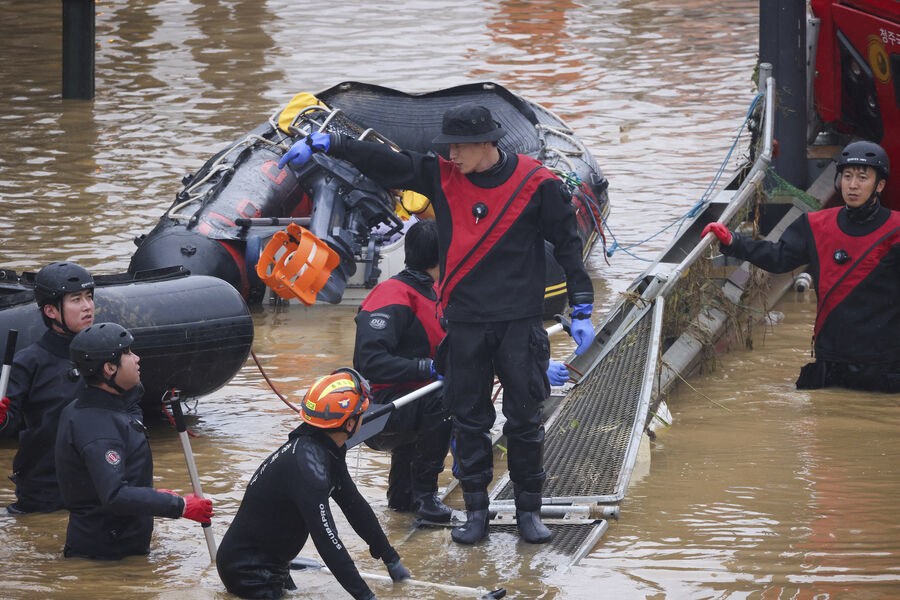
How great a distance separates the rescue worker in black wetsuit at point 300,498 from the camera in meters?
4.57

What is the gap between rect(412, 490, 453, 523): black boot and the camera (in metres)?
5.67

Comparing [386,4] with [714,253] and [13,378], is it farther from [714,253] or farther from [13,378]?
[13,378]

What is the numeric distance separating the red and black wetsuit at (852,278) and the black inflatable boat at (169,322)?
9.05ft

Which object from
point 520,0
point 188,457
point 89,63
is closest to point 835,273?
point 188,457

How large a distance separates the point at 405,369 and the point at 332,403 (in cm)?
100

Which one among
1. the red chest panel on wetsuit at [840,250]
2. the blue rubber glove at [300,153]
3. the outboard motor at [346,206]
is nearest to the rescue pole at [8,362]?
the blue rubber glove at [300,153]

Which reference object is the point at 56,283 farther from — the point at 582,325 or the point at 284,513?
the point at 582,325

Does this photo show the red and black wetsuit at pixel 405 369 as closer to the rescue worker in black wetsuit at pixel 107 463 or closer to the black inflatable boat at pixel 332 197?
the rescue worker in black wetsuit at pixel 107 463

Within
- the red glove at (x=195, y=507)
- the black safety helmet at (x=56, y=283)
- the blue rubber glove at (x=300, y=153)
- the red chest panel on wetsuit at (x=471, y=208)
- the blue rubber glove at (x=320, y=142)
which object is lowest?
A: the red glove at (x=195, y=507)

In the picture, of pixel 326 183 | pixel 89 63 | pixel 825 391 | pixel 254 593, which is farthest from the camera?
pixel 89 63

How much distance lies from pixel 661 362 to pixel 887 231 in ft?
4.79

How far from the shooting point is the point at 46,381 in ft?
18.5

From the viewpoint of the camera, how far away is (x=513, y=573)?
4.96 metres

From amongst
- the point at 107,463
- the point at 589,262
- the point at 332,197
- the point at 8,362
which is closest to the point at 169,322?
the point at 8,362
